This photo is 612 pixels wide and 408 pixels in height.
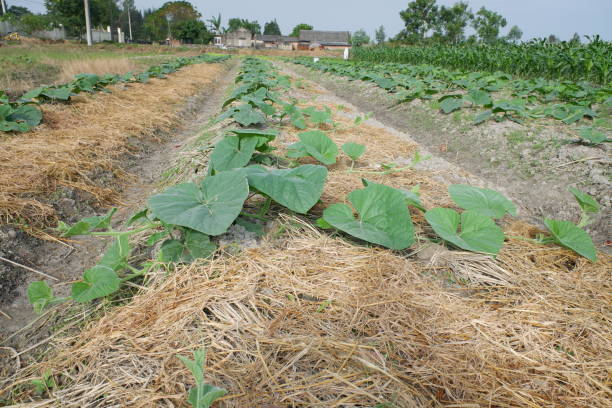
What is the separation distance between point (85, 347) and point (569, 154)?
4057 millimetres


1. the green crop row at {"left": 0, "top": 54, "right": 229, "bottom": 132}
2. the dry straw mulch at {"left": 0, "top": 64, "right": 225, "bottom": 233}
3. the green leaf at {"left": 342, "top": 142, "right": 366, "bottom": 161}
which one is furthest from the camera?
the green crop row at {"left": 0, "top": 54, "right": 229, "bottom": 132}

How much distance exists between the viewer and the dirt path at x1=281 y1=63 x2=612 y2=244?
271cm

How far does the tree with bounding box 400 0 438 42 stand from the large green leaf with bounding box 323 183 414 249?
152ft

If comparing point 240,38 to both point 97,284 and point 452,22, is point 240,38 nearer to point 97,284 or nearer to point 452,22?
point 452,22

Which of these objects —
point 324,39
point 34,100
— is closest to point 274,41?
point 324,39

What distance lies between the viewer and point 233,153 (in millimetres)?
2033

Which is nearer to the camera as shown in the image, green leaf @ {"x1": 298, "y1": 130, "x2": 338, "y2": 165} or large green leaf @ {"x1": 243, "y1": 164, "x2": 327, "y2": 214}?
large green leaf @ {"x1": 243, "y1": 164, "x2": 327, "y2": 214}

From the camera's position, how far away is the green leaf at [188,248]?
4.62 feet

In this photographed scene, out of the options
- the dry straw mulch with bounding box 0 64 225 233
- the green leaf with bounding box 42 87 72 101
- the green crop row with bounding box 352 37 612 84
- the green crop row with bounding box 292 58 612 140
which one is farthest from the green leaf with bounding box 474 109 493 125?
the green leaf with bounding box 42 87 72 101

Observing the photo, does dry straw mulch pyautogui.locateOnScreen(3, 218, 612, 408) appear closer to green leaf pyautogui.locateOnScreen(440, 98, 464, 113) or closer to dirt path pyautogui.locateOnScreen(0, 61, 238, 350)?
dirt path pyautogui.locateOnScreen(0, 61, 238, 350)

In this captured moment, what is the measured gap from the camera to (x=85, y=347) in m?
1.11

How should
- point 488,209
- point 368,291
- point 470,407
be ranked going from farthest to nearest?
point 488,209 → point 368,291 → point 470,407

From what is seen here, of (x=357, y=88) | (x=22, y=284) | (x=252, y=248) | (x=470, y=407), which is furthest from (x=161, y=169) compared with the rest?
(x=357, y=88)

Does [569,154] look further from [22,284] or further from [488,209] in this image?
[22,284]
